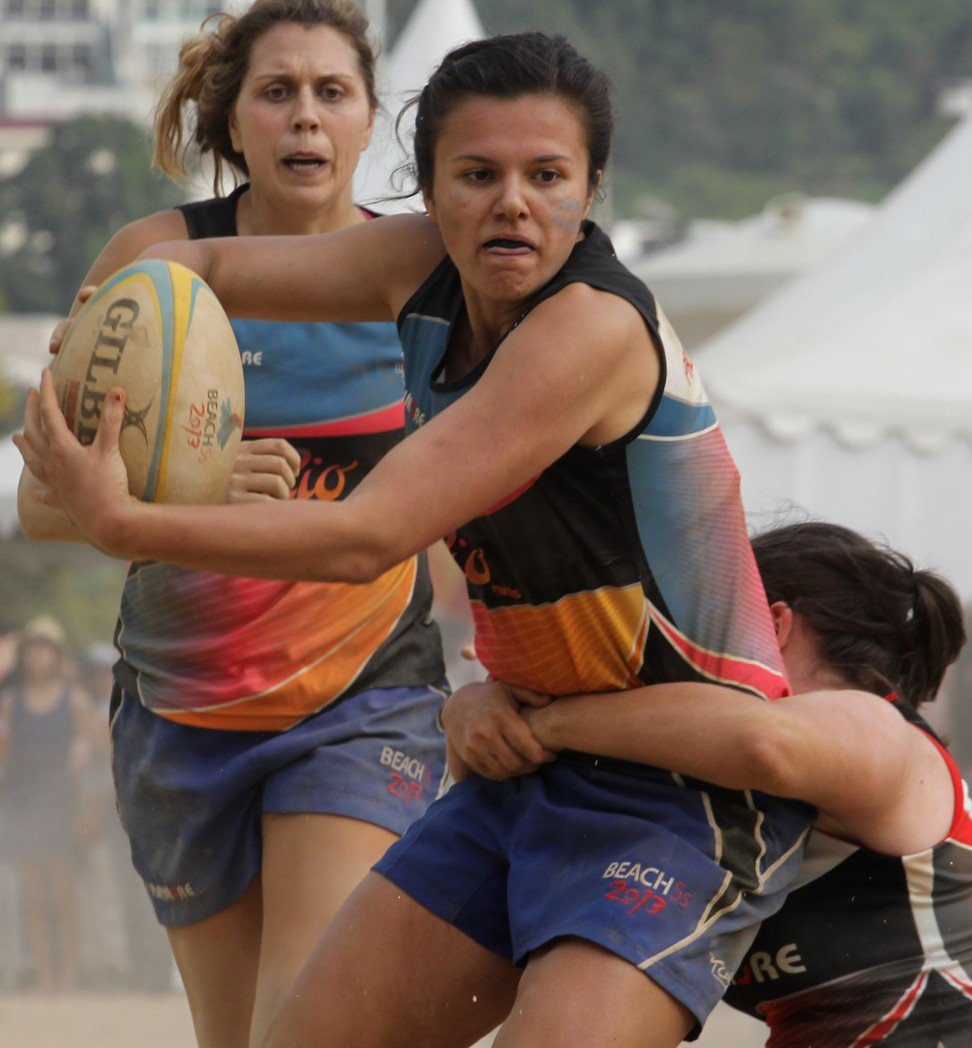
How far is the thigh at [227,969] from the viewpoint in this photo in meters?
3.70

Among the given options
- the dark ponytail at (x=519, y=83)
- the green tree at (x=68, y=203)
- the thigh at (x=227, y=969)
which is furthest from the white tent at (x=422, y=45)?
the green tree at (x=68, y=203)

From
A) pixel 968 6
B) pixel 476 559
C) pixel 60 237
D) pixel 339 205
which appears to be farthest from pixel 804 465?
pixel 968 6

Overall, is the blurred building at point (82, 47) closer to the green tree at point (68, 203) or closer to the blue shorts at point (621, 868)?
the green tree at point (68, 203)

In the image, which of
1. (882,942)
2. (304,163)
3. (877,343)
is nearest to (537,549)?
(882,942)

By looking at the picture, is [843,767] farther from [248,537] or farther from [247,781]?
[247,781]

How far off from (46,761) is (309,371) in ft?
18.0

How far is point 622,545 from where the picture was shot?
2723 millimetres

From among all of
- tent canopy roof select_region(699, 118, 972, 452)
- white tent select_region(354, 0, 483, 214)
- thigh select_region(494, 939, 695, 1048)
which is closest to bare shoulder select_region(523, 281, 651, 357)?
thigh select_region(494, 939, 695, 1048)

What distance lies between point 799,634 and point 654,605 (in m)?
0.52

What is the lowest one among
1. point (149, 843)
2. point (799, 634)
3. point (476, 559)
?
point (149, 843)

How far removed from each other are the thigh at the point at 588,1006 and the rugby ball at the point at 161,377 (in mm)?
870

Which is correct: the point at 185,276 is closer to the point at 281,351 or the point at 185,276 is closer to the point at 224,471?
the point at 224,471

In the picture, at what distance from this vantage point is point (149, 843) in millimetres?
3807

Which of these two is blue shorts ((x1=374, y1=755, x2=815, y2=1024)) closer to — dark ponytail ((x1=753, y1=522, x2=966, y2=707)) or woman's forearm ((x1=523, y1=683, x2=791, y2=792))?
woman's forearm ((x1=523, y1=683, x2=791, y2=792))
